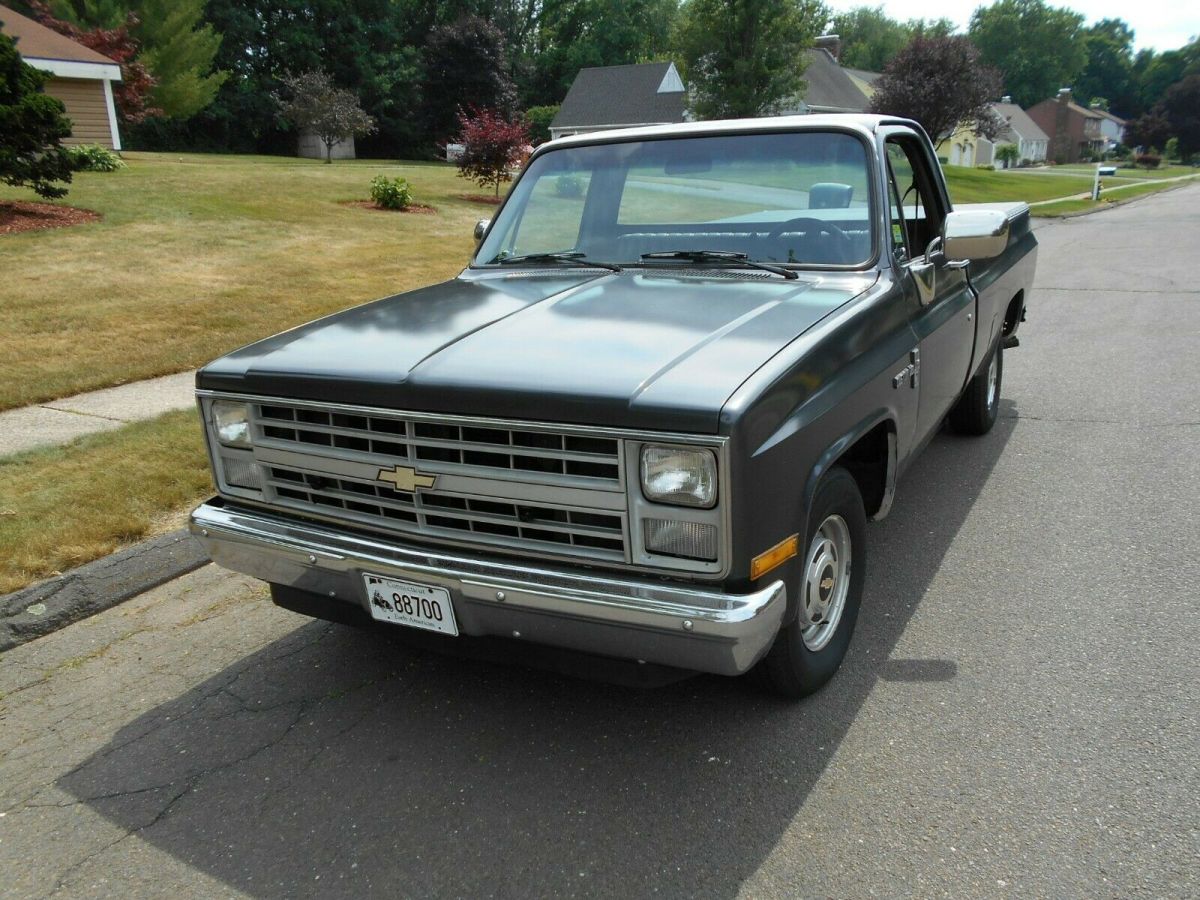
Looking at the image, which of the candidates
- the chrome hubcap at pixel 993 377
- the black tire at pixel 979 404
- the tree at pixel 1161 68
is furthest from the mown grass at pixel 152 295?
the tree at pixel 1161 68

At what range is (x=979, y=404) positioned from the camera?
19.7 ft

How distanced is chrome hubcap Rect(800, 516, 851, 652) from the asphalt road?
235mm

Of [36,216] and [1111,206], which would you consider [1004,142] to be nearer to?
[1111,206]

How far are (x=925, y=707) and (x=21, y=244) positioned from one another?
12653 millimetres

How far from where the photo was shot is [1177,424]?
632 centimetres

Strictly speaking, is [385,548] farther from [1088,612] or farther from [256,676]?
[1088,612]

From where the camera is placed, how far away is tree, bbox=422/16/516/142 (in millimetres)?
47906

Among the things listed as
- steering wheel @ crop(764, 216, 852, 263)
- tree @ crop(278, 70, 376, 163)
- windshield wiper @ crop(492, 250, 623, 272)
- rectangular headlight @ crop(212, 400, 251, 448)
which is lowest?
rectangular headlight @ crop(212, 400, 251, 448)

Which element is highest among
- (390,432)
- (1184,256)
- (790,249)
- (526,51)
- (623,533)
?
(526,51)

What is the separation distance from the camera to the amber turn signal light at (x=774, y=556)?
2.57 metres

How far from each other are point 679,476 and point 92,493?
13.0ft

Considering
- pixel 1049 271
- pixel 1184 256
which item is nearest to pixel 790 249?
pixel 1049 271

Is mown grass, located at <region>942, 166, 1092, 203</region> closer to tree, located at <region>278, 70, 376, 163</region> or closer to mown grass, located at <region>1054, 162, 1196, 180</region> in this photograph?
tree, located at <region>278, 70, 376, 163</region>

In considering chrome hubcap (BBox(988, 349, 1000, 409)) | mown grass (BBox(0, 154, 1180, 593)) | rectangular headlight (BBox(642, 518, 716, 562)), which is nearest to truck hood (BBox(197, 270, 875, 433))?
rectangular headlight (BBox(642, 518, 716, 562))
